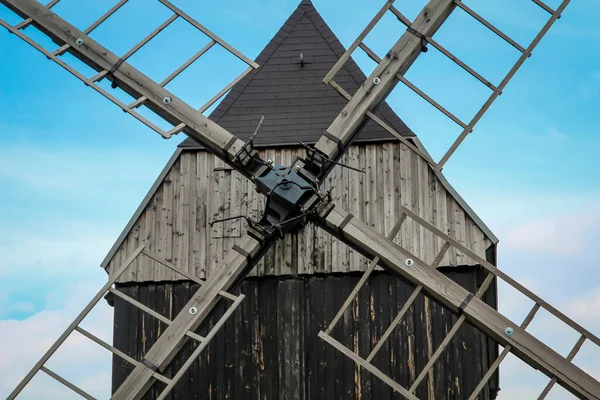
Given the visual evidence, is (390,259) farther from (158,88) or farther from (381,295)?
(158,88)

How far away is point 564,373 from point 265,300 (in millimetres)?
3798

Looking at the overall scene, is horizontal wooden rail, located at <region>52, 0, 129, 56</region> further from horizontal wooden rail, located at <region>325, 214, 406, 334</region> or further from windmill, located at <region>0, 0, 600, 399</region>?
horizontal wooden rail, located at <region>325, 214, 406, 334</region>

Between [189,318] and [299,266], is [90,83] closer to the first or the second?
[189,318]

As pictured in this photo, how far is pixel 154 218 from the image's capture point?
40.9 ft

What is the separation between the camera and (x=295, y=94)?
505 inches

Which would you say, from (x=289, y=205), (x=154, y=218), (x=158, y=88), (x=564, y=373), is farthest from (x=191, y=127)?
(x=564, y=373)

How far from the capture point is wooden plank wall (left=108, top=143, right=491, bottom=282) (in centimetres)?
1210

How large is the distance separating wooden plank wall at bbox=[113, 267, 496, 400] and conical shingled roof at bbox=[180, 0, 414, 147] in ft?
6.05

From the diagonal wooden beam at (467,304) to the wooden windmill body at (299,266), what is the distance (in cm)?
177

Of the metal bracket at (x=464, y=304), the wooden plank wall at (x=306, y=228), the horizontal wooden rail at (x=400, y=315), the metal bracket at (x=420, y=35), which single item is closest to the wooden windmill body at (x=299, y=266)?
the wooden plank wall at (x=306, y=228)

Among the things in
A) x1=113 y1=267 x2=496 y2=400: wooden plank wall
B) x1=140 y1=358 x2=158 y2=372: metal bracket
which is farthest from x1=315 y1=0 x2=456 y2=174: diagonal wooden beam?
x1=140 y1=358 x2=158 y2=372: metal bracket

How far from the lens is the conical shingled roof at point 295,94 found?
1250cm

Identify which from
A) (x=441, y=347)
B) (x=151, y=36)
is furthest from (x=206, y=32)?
(x=441, y=347)

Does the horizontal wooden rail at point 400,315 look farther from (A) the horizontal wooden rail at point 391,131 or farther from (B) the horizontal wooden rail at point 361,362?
(A) the horizontal wooden rail at point 391,131
